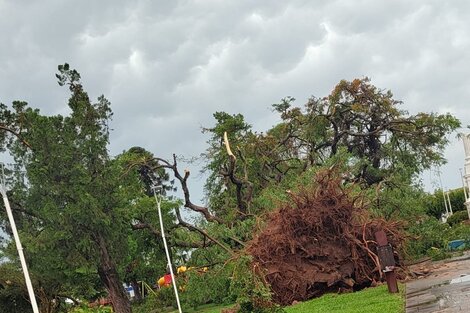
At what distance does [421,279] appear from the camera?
1458cm

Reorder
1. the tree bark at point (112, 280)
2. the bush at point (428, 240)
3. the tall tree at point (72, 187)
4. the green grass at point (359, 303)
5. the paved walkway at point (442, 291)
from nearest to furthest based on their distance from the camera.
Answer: the paved walkway at point (442, 291)
the green grass at point (359, 303)
the tall tree at point (72, 187)
the tree bark at point (112, 280)
the bush at point (428, 240)

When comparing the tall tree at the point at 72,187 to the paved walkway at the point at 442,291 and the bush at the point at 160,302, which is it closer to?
the bush at the point at 160,302

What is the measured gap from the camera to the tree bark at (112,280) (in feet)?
60.7

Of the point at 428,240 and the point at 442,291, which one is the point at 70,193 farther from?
the point at 428,240

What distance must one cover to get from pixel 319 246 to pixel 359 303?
3572 millimetres

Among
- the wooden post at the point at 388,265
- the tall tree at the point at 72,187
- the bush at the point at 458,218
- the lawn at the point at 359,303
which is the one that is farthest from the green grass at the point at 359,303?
the bush at the point at 458,218

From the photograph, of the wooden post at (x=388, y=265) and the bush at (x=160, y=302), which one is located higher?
the wooden post at (x=388, y=265)

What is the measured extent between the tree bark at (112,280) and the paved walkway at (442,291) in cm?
906

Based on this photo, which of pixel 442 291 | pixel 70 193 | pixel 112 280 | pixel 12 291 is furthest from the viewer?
pixel 12 291

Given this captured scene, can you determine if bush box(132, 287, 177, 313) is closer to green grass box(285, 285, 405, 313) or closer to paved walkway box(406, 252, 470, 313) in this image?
green grass box(285, 285, 405, 313)

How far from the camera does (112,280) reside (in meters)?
18.9

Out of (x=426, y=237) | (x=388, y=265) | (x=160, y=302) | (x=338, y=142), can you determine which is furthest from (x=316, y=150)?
(x=388, y=265)

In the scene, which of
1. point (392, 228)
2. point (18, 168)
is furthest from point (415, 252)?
point (18, 168)

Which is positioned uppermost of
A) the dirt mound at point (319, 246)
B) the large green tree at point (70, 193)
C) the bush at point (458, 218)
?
the large green tree at point (70, 193)
